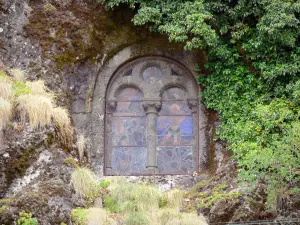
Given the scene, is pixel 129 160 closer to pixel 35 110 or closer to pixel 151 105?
pixel 151 105

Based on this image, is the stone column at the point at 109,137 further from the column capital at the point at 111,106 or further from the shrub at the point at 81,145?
the shrub at the point at 81,145

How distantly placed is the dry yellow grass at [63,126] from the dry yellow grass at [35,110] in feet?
0.48

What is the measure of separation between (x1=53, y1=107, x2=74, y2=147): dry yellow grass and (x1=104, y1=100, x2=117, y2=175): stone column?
86.5 inches

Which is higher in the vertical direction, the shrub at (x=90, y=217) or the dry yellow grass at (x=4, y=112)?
the dry yellow grass at (x=4, y=112)

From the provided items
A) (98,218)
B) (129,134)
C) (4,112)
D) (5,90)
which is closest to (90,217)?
(98,218)

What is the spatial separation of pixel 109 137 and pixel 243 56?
360 centimetres

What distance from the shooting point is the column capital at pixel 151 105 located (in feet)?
67.4

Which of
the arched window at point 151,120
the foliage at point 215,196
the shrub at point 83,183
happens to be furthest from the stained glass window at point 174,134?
the shrub at point 83,183

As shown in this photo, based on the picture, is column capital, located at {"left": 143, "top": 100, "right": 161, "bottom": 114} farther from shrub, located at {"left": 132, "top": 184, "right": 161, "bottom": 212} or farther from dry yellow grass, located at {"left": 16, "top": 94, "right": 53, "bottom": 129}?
shrub, located at {"left": 132, "top": 184, "right": 161, "bottom": 212}

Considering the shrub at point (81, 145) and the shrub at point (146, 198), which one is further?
the shrub at point (81, 145)

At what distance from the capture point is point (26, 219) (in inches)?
615

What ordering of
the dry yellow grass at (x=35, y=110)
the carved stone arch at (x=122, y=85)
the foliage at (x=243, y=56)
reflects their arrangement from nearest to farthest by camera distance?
the dry yellow grass at (x=35, y=110), the foliage at (x=243, y=56), the carved stone arch at (x=122, y=85)

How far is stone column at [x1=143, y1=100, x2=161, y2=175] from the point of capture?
20.0 m

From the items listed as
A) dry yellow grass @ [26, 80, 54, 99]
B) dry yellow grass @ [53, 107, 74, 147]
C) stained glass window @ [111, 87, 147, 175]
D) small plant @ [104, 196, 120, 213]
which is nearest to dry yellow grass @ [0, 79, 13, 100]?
dry yellow grass @ [26, 80, 54, 99]
